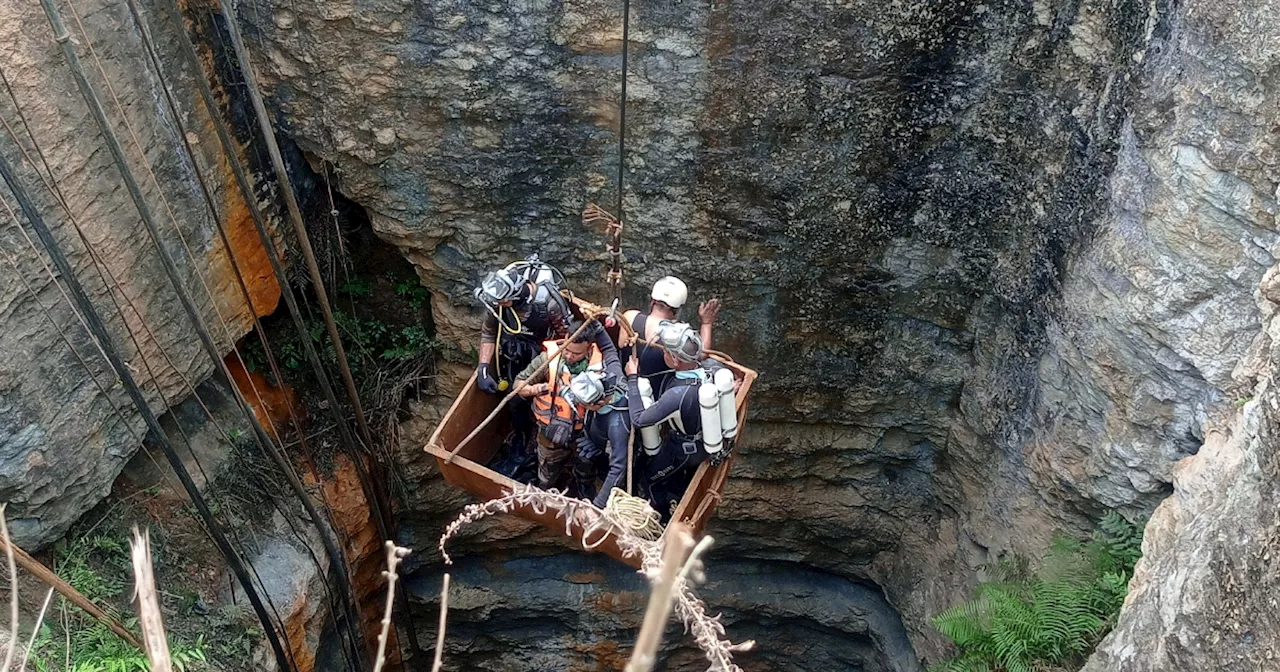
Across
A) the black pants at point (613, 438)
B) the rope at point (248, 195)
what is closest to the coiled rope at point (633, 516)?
the black pants at point (613, 438)

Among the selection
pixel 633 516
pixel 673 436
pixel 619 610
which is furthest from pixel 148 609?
pixel 619 610

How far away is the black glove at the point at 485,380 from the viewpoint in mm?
5660

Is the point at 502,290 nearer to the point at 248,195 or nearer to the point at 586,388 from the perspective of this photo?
the point at 586,388

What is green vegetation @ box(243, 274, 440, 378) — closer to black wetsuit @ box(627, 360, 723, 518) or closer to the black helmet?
the black helmet

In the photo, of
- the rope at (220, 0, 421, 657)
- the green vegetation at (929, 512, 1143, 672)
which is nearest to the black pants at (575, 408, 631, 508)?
the rope at (220, 0, 421, 657)

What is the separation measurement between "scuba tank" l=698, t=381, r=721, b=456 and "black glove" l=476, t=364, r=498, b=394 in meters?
1.42

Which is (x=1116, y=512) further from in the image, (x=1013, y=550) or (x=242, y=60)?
(x=242, y=60)

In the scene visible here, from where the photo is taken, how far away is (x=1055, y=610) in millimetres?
5504

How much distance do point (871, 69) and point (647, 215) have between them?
6.21 ft

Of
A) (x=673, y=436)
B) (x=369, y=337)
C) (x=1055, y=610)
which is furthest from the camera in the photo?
(x=369, y=337)

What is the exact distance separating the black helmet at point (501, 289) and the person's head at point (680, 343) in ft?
2.92

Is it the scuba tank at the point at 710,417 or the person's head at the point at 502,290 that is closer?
the scuba tank at the point at 710,417

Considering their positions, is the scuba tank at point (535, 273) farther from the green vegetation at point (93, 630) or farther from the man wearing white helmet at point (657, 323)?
the green vegetation at point (93, 630)

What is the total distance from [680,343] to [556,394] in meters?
0.91
